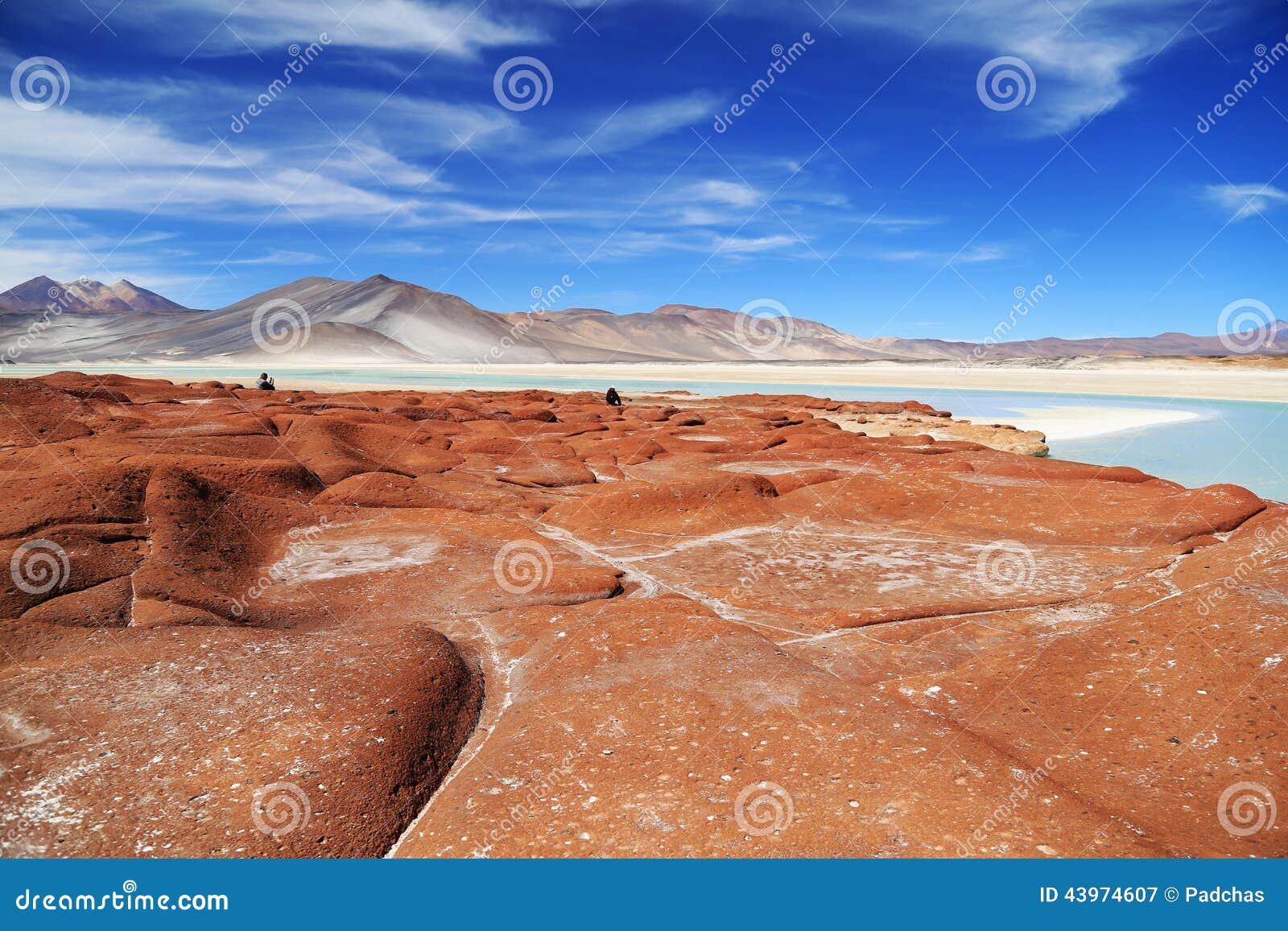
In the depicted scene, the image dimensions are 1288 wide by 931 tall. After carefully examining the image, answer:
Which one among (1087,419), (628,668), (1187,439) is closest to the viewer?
(628,668)

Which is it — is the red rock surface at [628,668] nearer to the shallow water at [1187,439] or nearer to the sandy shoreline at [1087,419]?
the shallow water at [1187,439]

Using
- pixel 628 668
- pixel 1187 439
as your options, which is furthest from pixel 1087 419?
pixel 628 668

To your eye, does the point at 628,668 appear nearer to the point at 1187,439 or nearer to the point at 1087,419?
the point at 1187,439

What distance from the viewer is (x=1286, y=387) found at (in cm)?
4488

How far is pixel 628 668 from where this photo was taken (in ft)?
17.7

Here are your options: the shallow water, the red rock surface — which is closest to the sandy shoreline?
the shallow water

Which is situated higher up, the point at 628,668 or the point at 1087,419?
the point at 1087,419

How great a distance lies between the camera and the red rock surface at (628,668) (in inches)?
144

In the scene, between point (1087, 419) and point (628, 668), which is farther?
point (1087, 419)

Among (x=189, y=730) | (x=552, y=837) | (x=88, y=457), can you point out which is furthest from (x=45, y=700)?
(x=88, y=457)

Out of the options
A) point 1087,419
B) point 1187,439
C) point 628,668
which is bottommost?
point 628,668

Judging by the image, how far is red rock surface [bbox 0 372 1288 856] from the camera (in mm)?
3664

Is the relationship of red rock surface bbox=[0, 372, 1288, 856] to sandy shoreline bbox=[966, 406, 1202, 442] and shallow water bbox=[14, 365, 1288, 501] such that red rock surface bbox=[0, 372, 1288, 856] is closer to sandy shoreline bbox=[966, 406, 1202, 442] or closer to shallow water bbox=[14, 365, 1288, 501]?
shallow water bbox=[14, 365, 1288, 501]

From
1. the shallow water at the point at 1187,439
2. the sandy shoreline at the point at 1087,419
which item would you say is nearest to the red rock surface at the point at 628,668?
the shallow water at the point at 1187,439
